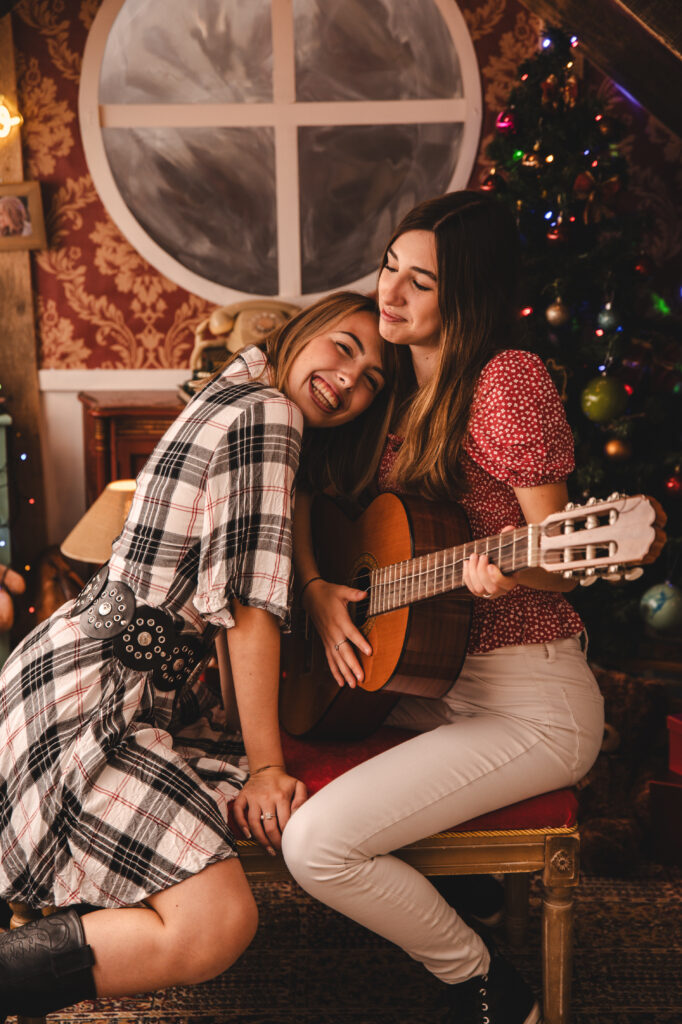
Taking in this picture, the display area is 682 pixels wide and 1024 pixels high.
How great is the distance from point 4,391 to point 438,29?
2.46 metres

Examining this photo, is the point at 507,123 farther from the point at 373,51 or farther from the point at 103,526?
the point at 103,526

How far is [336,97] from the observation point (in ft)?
12.2

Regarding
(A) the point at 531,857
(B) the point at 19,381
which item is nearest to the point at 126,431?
(B) the point at 19,381

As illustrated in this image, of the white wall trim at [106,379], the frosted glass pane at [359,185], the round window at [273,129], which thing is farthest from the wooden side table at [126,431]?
the frosted glass pane at [359,185]

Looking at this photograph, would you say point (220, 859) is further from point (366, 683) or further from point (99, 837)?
point (366, 683)

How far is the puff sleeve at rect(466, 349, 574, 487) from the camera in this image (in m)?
1.45

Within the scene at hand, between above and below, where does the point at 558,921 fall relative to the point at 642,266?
below

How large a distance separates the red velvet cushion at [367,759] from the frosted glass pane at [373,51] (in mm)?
3028

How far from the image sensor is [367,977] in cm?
188

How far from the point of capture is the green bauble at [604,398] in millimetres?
2779

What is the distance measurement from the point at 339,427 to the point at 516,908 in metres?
1.17

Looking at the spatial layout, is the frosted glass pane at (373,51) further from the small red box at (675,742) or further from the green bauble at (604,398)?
the small red box at (675,742)

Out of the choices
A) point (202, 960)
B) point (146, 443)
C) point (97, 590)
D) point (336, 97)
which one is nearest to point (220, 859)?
point (202, 960)

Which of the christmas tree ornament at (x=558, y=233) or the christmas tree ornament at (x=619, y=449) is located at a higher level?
the christmas tree ornament at (x=558, y=233)
